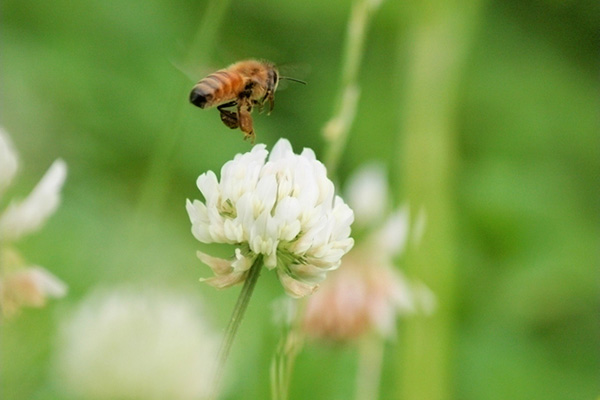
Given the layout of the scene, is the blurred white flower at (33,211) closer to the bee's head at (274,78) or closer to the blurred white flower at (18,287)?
the blurred white flower at (18,287)

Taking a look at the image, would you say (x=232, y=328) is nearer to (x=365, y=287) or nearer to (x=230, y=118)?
(x=230, y=118)

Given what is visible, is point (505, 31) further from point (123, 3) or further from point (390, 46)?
point (123, 3)

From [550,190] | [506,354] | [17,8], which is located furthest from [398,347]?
[17,8]

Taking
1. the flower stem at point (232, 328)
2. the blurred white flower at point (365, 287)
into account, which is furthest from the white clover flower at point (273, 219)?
the blurred white flower at point (365, 287)

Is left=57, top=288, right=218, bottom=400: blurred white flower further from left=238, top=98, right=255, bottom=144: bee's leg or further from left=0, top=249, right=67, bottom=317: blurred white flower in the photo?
left=238, top=98, right=255, bottom=144: bee's leg

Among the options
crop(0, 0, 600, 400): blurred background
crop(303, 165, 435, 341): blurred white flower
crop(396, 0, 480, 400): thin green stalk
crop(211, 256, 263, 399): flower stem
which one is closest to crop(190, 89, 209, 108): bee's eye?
crop(211, 256, 263, 399): flower stem
